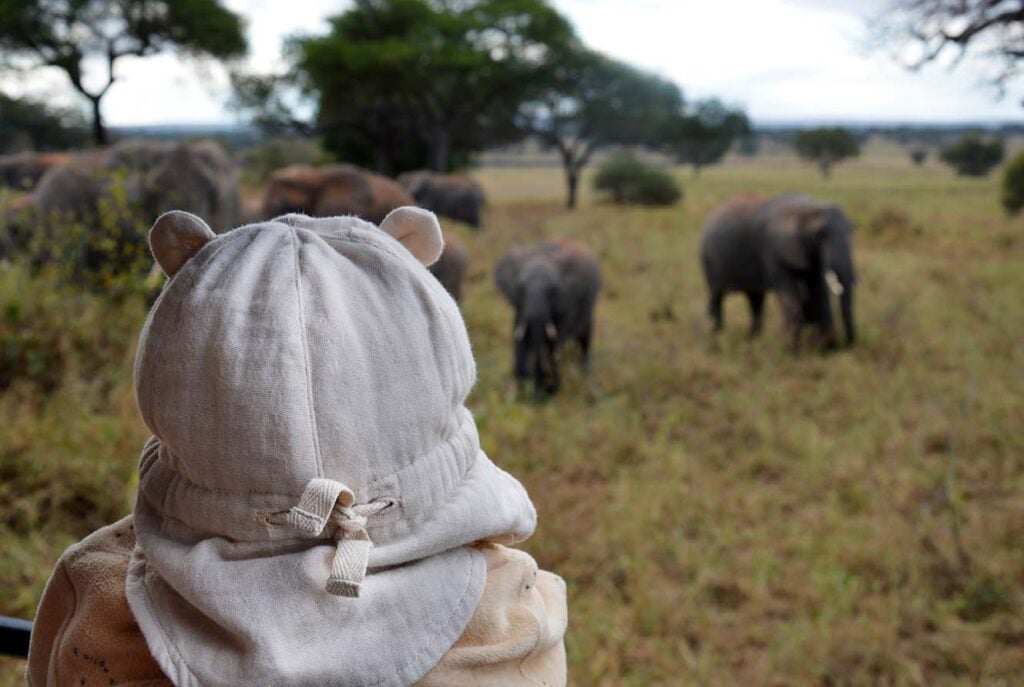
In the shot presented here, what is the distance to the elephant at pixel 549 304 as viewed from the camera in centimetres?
499

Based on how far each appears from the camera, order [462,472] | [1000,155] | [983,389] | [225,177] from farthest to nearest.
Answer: [1000,155], [225,177], [983,389], [462,472]

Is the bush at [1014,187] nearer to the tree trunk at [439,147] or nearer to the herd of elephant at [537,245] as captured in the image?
the herd of elephant at [537,245]

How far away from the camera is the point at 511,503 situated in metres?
0.81

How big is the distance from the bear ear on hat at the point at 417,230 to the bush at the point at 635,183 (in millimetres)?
16665

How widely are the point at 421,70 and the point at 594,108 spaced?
3.60 m

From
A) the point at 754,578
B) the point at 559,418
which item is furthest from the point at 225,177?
the point at 754,578

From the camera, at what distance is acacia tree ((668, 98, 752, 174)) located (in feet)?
60.5

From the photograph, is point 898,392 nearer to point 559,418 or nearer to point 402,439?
point 559,418

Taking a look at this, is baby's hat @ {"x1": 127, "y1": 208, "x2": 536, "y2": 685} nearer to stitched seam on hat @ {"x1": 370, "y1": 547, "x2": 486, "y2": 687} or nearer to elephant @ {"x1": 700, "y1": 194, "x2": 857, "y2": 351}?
stitched seam on hat @ {"x1": 370, "y1": 547, "x2": 486, "y2": 687}

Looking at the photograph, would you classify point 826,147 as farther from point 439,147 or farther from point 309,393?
point 309,393

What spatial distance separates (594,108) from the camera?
1636cm

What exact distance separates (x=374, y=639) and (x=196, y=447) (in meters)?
0.18

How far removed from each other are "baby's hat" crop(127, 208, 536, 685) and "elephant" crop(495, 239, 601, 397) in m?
4.20

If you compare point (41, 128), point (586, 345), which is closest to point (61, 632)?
point (586, 345)
